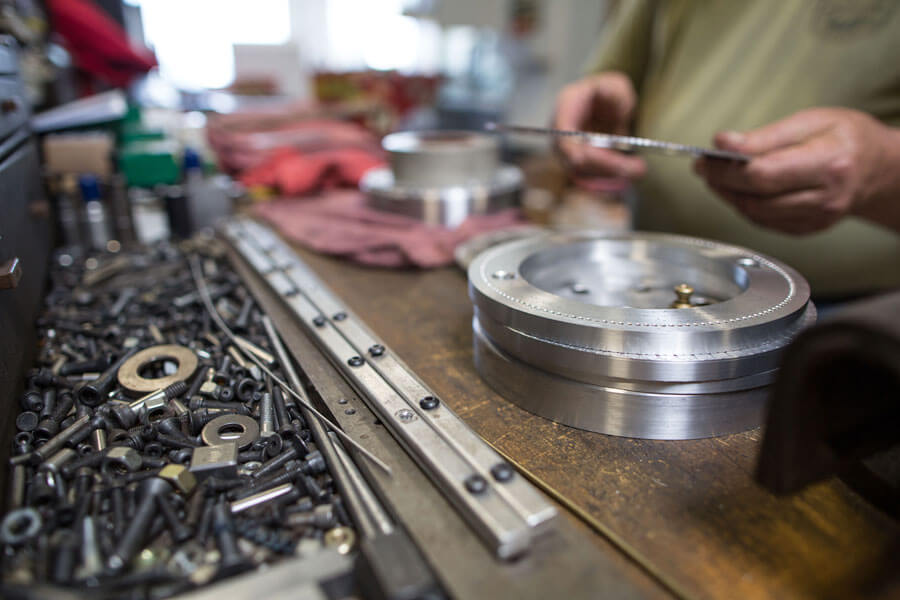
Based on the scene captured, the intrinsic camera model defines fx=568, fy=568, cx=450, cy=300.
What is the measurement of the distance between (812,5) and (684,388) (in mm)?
1157

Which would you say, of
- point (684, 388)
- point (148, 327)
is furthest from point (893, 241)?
point (148, 327)

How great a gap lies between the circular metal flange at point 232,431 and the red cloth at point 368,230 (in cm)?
59

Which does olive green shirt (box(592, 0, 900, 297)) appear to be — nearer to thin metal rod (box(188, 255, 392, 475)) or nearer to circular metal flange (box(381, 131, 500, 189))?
circular metal flange (box(381, 131, 500, 189))

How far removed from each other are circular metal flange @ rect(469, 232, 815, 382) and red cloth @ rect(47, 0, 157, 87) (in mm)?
2202

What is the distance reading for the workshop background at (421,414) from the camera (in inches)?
17.8

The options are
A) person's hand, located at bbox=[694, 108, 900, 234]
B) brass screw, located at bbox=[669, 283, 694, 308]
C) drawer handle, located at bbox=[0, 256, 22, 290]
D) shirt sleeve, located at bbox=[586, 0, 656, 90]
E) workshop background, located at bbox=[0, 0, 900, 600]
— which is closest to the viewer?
workshop background, located at bbox=[0, 0, 900, 600]

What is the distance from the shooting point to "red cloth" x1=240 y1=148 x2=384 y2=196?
179 cm

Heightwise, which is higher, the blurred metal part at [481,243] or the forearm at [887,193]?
the forearm at [887,193]

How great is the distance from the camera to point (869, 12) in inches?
46.5

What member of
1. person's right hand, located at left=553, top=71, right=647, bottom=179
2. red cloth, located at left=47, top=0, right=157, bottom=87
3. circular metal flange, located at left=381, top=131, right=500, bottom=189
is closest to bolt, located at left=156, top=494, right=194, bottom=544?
circular metal flange, located at left=381, top=131, right=500, bottom=189

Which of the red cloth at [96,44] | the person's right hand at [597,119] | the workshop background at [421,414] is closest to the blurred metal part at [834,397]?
the workshop background at [421,414]

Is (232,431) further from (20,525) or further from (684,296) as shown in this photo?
(684,296)

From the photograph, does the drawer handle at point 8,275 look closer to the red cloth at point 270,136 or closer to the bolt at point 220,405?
the bolt at point 220,405

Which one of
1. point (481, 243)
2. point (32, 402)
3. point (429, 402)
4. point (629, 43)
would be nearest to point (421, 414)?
point (429, 402)
